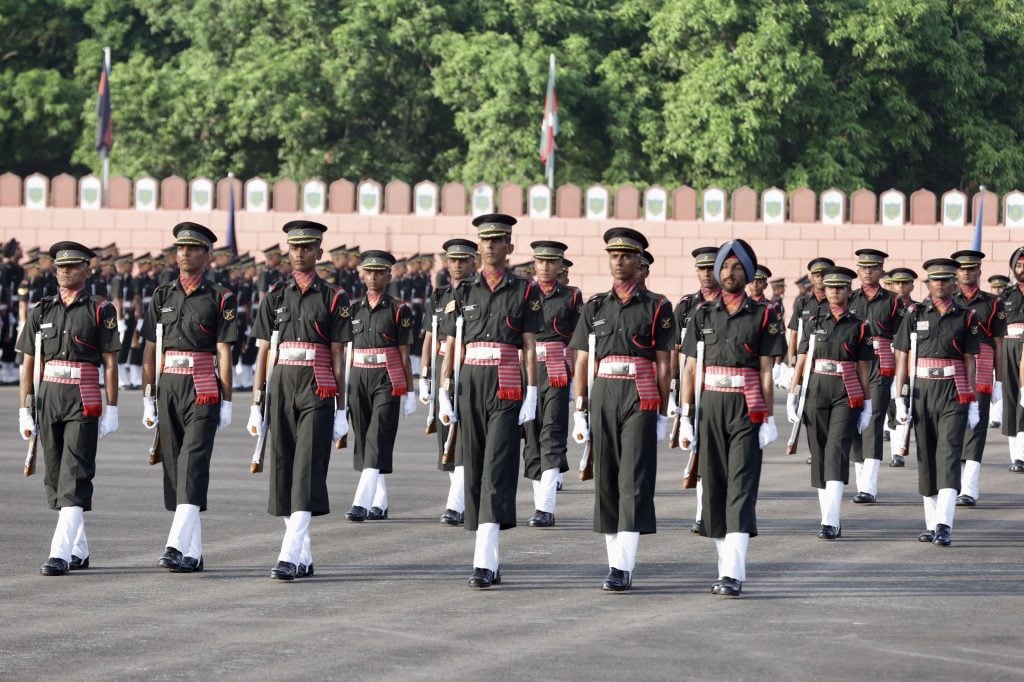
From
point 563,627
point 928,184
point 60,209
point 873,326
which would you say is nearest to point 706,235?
point 928,184

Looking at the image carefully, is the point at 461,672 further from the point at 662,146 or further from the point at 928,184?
the point at 928,184

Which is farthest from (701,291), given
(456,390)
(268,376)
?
(268,376)

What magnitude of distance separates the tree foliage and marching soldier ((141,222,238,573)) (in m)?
28.6

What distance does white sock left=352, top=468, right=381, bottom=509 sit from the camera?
14.3m

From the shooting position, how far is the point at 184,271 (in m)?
11.8

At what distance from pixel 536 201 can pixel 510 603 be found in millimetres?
26922

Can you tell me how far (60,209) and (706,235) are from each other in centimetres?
1266

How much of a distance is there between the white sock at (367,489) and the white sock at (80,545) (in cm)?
294

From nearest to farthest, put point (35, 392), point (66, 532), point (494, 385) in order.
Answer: point (66, 532) < point (494, 385) < point (35, 392)

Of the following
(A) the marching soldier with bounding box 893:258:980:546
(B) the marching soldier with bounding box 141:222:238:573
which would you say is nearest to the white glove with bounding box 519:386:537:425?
(B) the marching soldier with bounding box 141:222:238:573

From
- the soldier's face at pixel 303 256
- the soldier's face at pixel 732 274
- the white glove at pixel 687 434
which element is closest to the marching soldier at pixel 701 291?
the white glove at pixel 687 434

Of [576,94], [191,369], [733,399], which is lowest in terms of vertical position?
[733,399]

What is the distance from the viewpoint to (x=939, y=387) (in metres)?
14.1

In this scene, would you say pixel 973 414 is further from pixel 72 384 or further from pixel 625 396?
pixel 72 384
